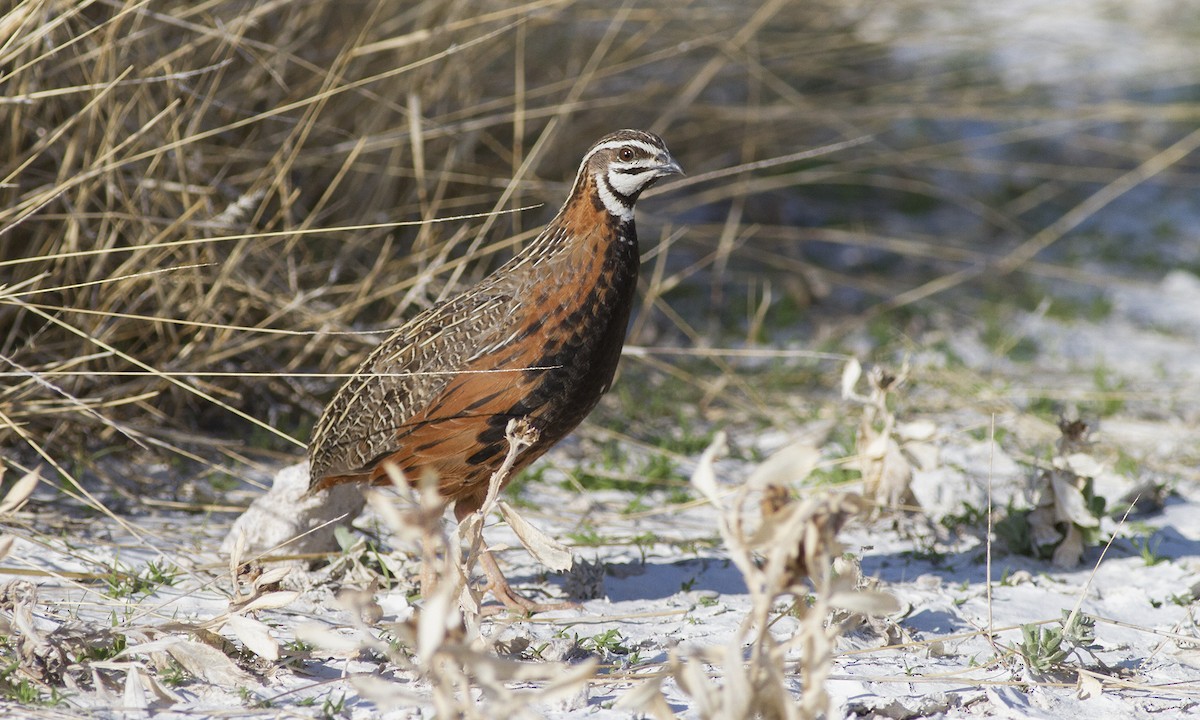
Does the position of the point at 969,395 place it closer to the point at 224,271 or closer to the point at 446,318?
the point at 446,318

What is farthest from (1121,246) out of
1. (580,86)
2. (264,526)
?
(264,526)

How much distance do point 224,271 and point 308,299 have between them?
1.08 ft

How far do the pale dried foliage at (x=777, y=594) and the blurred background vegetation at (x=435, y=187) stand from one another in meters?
1.28

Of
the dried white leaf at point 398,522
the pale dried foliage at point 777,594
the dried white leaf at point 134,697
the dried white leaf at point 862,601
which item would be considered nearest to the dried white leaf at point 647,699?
the pale dried foliage at point 777,594

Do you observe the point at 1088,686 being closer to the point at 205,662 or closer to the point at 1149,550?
the point at 1149,550

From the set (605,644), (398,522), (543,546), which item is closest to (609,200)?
(543,546)

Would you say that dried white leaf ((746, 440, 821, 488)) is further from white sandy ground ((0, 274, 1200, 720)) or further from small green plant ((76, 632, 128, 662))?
small green plant ((76, 632, 128, 662))

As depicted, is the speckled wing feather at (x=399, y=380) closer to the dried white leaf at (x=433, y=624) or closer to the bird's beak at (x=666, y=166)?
the bird's beak at (x=666, y=166)

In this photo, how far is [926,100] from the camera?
21.8 feet

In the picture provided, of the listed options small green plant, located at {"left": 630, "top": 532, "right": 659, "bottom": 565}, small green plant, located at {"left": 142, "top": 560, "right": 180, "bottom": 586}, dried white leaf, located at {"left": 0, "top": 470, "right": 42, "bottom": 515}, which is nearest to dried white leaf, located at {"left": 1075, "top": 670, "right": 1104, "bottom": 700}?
small green plant, located at {"left": 630, "top": 532, "right": 659, "bottom": 565}

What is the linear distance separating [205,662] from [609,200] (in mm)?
1683

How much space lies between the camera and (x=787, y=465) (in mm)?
2379

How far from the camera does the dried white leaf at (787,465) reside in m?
2.36

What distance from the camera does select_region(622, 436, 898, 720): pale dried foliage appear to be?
7.55 feet
